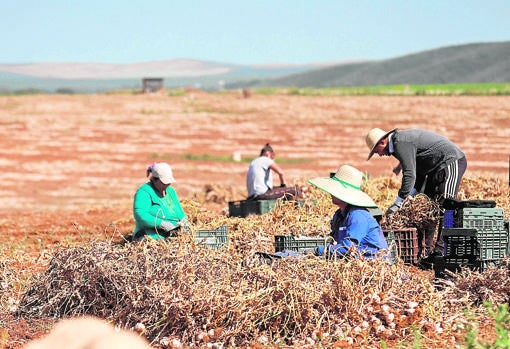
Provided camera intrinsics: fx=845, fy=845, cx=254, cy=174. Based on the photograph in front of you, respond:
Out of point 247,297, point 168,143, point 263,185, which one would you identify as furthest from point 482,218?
Answer: point 168,143

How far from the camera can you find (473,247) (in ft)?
22.9

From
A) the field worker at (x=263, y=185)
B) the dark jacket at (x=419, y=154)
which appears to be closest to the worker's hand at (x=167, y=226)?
the dark jacket at (x=419, y=154)

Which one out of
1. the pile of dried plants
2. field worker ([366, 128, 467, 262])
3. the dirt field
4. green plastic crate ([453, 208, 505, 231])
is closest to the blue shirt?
the pile of dried plants

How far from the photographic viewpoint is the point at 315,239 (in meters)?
7.29

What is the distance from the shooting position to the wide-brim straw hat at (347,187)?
661cm

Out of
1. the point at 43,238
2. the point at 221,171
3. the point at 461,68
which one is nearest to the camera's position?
the point at 43,238

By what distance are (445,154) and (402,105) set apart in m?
32.9

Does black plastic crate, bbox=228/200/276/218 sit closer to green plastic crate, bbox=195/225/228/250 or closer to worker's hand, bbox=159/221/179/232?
green plastic crate, bbox=195/225/228/250

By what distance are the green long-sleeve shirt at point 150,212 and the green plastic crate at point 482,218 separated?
105 inches

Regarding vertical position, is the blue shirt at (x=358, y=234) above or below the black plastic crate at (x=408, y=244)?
above

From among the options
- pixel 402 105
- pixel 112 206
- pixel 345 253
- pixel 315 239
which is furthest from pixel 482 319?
pixel 402 105

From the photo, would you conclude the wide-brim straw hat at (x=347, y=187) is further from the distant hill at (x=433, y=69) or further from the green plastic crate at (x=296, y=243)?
the distant hill at (x=433, y=69)

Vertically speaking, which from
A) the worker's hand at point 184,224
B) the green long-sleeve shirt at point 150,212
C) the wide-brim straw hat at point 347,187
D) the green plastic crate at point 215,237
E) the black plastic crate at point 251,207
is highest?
the wide-brim straw hat at point 347,187

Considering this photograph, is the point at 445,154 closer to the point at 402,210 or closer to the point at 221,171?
the point at 402,210
